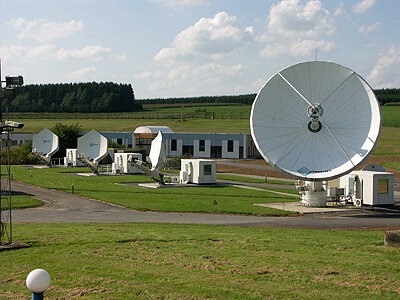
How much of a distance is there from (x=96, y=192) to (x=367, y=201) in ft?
72.8

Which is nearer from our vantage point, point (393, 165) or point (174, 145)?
point (393, 165)

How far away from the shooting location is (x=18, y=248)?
16516 millimetres

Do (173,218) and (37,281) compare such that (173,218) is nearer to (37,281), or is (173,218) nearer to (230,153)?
(37,281)

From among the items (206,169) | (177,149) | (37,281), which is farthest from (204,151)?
(37,281)

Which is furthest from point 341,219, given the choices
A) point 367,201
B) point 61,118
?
point 61,118

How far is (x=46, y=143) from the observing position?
3263 inches

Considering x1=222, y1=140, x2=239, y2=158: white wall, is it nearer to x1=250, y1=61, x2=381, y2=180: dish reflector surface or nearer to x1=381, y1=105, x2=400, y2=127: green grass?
x1=381, y1=105, x2=400, y2=127: green grass

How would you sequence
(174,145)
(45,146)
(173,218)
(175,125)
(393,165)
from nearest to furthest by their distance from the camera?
(173,218)
(393,165)
(45,146)
(174,145)
(175,125)

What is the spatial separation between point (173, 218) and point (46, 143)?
58.3m

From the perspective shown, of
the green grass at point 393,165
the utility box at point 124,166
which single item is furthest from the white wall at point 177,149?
the green grass at point 393,165

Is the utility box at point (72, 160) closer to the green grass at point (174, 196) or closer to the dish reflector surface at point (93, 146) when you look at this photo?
the dish reflector surface at point (93, 146)

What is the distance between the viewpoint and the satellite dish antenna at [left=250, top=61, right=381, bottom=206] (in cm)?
3497

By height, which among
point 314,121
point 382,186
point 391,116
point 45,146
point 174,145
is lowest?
point 382,186

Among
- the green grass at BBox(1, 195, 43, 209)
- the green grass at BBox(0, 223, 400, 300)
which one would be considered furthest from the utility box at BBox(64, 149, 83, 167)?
the green grass at BBox(0, 223, 400, 300)
